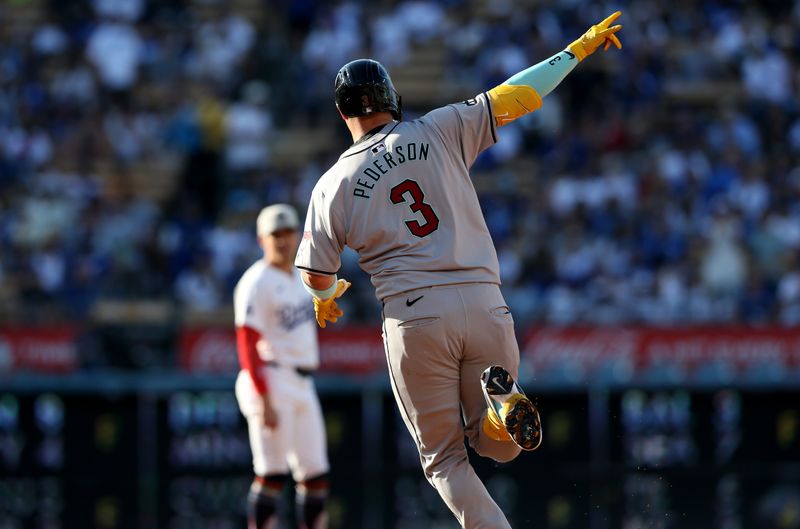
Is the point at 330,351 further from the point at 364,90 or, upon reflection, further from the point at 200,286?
the point at 364,90

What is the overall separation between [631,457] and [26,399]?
6.60 m

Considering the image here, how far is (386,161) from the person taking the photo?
6184mm

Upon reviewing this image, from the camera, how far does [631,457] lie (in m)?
15.6

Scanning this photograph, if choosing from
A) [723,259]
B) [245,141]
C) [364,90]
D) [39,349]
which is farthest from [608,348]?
[364,90]

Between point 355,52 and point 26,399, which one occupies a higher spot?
point 355,52

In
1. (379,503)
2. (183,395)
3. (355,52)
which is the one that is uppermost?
(355,52)

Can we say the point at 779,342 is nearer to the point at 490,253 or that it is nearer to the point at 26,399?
the point at 26,399

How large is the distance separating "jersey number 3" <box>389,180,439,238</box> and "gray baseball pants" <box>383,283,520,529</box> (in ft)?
0.86

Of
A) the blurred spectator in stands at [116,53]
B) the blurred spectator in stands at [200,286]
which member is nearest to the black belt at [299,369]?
the blurred spectator in stands at [200,286]

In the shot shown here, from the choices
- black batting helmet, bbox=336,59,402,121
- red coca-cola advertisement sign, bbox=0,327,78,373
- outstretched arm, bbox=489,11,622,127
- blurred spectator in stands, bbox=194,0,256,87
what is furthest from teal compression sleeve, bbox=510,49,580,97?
blurred spectator in stands, bbox=194,0,256,87

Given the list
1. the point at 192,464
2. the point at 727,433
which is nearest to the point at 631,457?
the point at 727,433

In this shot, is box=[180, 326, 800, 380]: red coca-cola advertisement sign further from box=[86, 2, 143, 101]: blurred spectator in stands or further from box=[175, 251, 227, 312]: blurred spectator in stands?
box=[86, 2, 143, 101]: blurred spectator in stands

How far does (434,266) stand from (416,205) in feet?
0.92

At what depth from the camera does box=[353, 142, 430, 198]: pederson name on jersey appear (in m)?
6.17
